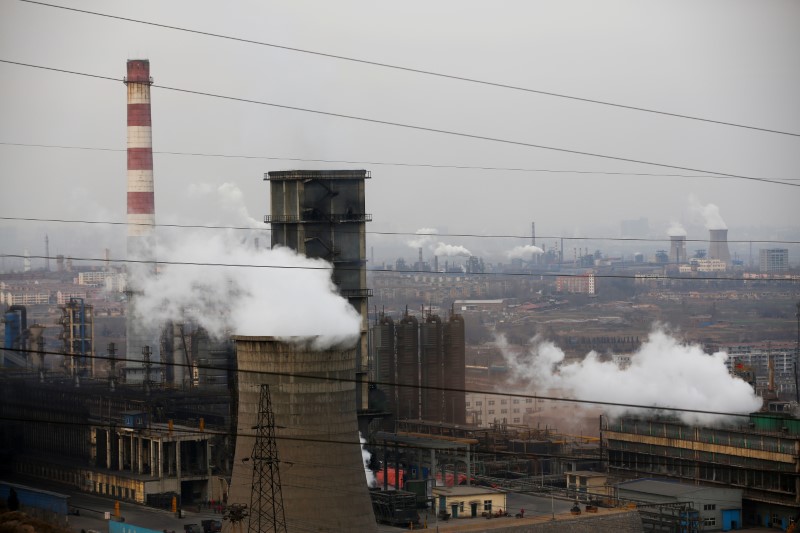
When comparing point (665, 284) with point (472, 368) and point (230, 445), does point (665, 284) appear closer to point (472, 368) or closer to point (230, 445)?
point (472, 368)

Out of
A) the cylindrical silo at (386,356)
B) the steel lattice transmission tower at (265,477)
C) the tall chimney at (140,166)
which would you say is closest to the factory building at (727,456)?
the cylindrical silo at (386,356)

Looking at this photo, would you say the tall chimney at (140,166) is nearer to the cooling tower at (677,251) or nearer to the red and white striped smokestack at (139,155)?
the red and white striped smokestack at (139,155)

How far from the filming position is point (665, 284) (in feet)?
233

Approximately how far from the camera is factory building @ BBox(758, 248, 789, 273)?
256 feet

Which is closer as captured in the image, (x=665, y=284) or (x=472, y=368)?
(x=472, y=368)

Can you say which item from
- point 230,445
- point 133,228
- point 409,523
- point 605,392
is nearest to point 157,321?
point 133,228

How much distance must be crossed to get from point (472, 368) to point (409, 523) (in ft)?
91.4

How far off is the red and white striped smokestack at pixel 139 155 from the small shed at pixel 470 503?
582 inches

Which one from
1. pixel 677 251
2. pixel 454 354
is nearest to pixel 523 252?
pixel 677 251

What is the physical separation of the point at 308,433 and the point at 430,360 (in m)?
20.6

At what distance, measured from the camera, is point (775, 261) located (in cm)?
7894

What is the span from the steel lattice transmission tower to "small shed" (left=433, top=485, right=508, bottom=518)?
783 centimetres

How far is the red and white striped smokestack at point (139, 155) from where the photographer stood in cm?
3759

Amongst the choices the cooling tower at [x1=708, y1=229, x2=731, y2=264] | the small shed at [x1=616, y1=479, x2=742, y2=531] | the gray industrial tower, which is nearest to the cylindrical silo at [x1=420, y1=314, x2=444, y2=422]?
the gray industrial tower
